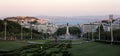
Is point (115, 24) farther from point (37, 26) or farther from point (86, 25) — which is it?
point (37, 26)

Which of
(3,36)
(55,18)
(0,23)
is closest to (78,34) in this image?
(55,18)

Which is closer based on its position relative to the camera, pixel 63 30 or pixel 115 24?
pixel 115 24

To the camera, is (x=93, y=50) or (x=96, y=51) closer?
(x=96, y=51)

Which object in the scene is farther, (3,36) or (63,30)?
(63,30)

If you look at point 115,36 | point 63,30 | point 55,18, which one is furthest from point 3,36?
point 55,18

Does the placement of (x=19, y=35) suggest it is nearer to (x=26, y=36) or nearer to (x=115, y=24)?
(x=26, y=36)

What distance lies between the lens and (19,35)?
3369 inches

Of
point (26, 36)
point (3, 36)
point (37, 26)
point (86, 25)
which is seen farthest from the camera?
point (37, 26)

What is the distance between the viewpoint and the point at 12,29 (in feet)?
293

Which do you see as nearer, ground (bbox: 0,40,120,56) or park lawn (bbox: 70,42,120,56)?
park lawn (bbox: 70,42,120,56)

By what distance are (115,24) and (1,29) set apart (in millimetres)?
34266

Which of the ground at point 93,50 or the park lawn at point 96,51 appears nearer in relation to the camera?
the park lawn at point 96,51

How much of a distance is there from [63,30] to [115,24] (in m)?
60.7

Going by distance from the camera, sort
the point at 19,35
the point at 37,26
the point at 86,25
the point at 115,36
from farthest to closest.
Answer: the point at 37,26 < the point at 86,25 < the point at 19,35 < the point at 115,36
